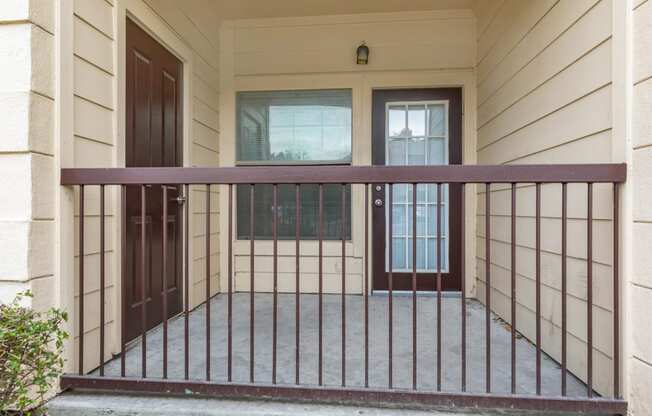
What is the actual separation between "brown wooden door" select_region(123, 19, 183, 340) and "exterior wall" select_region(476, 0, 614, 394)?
218 cm

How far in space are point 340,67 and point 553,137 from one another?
6.39ft

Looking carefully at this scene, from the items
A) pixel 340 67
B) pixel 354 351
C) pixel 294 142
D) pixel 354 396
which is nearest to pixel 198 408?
pixel 354 396

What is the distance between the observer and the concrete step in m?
1.48

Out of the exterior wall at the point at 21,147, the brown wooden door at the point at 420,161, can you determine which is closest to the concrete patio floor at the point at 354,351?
the brown wooden door at the point at 420,161

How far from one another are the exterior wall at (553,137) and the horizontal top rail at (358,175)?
27 cm

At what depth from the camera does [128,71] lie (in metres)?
2.13

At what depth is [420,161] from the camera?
11.1 feet

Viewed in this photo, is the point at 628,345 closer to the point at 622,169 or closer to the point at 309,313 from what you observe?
the point at 622,169

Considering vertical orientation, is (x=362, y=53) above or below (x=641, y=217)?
above

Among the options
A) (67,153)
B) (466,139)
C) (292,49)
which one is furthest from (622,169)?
(292,49)

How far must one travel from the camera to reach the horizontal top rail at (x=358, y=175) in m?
1.44

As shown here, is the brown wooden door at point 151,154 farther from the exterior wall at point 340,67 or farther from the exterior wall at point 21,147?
the exterior wall at point 340,67

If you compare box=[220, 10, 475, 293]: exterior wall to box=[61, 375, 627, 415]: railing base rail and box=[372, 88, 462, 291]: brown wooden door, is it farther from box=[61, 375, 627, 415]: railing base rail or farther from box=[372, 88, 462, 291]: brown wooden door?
box=[61, 375, 627, 415]: railing base rail

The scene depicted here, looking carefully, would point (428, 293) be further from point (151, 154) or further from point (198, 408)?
point (151, 154)
